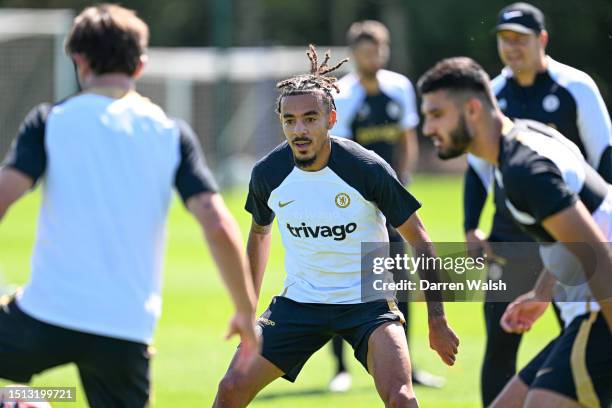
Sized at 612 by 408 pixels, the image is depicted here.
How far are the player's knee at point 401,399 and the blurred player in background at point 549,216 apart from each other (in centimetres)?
46

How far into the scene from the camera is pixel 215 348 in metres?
10.4

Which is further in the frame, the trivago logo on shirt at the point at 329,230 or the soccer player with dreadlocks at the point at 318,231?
the trivago logo on shirt at the point at 329,230

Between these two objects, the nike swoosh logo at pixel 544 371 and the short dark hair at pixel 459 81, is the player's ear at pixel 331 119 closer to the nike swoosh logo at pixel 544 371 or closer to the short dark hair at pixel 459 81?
the short dark hair at pixel 459 81

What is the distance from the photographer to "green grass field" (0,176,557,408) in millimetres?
8250

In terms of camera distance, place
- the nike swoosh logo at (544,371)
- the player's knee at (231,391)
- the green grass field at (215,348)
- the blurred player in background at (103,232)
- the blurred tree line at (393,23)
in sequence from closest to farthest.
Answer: the blurred player in background at (103,232)
the nike swoosh logo at (544,371)
the player's knee at (231,391)
the green grass field at (215,348)
the blurred tree line at (393,23)

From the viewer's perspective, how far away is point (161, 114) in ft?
14.8

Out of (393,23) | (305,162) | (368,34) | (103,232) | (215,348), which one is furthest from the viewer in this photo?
(393,23)

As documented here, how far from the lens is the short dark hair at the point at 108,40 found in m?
4.48

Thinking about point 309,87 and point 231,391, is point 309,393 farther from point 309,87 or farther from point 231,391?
point 309,87

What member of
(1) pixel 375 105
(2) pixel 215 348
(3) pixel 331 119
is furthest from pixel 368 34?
(3) pixel 331 119

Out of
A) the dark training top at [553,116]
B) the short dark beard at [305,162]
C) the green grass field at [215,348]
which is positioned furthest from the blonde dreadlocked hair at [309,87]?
the green grass field at [215,348]

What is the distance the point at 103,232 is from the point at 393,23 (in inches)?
1291

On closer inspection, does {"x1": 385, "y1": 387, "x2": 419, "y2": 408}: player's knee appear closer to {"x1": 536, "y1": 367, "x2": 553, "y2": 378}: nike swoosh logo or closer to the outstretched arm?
{"x1": 536, "y1": 367, "x2": 553, "y2": 378}: nike swoosh logo

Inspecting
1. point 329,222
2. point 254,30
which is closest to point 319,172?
point 329,222
